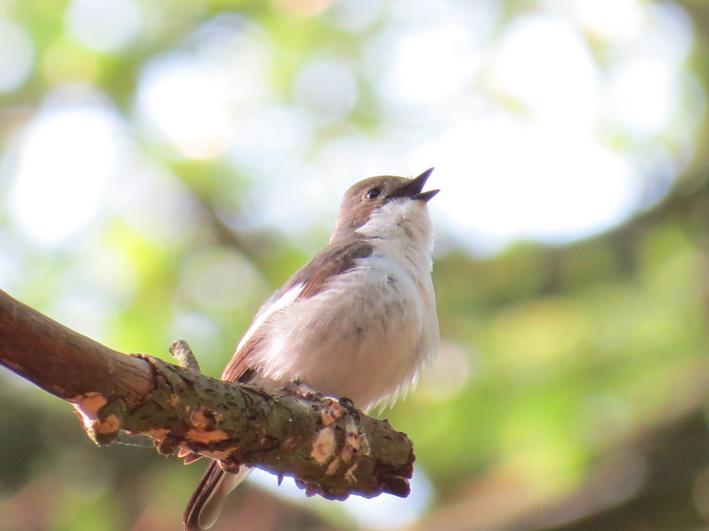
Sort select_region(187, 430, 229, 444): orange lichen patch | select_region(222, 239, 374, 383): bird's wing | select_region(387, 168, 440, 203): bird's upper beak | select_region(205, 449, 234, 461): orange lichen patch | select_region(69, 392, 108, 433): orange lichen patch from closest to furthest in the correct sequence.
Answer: select_region(69, 392, 108, 433): orange lichen patch < select_region(187, 430, 229, 444): orange lichen patch < select_region(205, 449, 234, 461): orange lichen patch < select_region(222, 239, 374, 383): bird's wing < select_region(387, 168, 440, 203): bird's upper beak

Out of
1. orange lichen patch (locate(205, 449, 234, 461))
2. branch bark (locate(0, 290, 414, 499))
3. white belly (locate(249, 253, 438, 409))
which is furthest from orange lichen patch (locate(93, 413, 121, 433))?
white belly (locate(249, 253, 438, 409))

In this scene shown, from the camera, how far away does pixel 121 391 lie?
3.38 m

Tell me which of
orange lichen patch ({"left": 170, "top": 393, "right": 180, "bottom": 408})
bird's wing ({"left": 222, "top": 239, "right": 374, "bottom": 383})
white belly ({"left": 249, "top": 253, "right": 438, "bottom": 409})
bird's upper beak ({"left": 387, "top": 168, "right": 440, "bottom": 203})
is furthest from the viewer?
bird's upper beak ({"left": 387, "top": 168, "right": 440, "bottom": 203})

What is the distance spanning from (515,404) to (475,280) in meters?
1.29

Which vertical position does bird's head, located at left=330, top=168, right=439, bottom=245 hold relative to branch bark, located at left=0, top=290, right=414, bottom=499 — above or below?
above

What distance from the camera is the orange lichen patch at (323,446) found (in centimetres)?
408

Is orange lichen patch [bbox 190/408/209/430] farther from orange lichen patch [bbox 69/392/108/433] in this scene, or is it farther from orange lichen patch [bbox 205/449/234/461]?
orange lichen patch [bbox 69/392/108/433]

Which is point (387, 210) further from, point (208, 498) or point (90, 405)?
point (90, 405)

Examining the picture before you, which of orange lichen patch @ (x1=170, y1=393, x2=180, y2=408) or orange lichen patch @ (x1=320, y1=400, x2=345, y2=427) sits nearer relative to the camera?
orange lichen patch @ (x1=170, y1=393, x2=180, y2=408)

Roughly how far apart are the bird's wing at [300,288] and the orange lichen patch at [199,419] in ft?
4.97

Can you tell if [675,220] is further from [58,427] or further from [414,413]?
[58,427]

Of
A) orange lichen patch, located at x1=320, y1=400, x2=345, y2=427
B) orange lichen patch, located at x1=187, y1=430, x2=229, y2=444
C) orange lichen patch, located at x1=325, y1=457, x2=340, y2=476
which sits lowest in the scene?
orange lichen patch, located at x1=187, y1=430, x2=229, y2=444

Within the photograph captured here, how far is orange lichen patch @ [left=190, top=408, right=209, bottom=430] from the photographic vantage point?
143 inches

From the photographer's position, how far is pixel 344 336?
5043 millimetres
